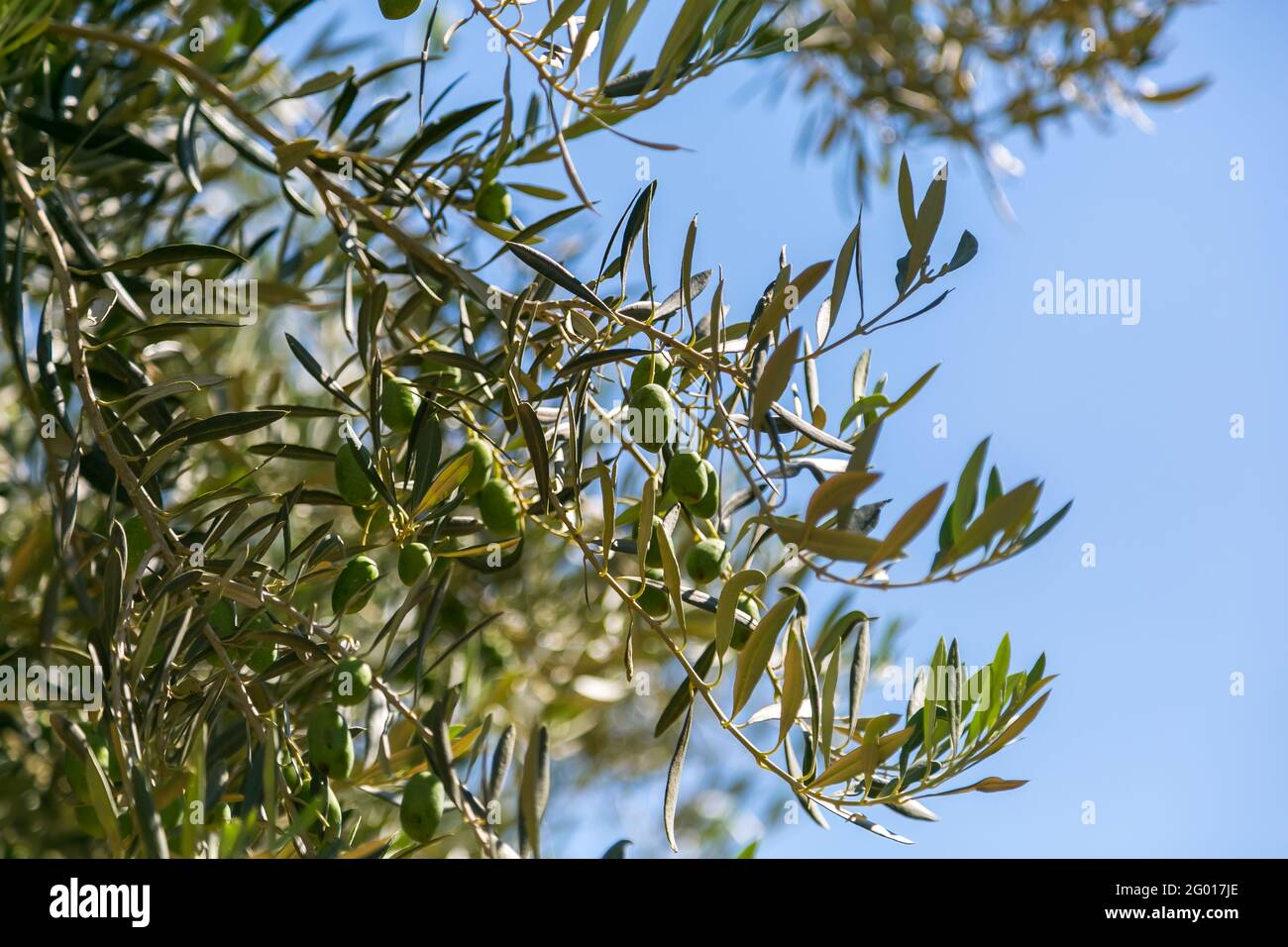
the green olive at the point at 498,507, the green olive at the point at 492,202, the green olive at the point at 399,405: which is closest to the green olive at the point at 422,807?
the green olive at the point at 498,507

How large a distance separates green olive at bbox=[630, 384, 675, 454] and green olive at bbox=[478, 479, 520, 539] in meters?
0.14

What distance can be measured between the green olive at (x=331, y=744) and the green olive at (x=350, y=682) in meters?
0.02

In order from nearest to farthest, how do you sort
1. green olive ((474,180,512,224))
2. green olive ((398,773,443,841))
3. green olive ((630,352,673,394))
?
green olive ((398,773,443,841)), green olive ((630,352,673,394)), green olive ((474,180,512,224))

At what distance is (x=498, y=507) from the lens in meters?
0.91

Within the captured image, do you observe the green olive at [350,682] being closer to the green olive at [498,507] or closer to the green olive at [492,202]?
the green olive at [498,507]

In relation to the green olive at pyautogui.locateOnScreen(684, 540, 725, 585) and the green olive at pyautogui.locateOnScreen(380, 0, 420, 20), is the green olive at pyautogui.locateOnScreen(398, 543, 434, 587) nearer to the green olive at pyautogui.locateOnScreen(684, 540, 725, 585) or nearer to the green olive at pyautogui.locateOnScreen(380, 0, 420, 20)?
the green olive at pyautogui.locateOnScreen(684, 540, 725, 585)

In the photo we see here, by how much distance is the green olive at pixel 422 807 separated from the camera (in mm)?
777

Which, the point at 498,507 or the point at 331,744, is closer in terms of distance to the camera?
the point at 331,744

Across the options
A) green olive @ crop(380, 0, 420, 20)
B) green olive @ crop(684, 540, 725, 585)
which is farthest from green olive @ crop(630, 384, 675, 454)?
green olive @ crop(380, 0, 420, 20)

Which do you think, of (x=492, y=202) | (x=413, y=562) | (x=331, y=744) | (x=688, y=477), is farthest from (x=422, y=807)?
(x=492, y=202)

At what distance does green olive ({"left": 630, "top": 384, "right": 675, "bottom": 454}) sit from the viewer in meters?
A: 0.83

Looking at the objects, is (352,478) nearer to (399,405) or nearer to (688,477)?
(399,405)

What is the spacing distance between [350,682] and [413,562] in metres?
0.13

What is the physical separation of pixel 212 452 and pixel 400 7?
95cm
